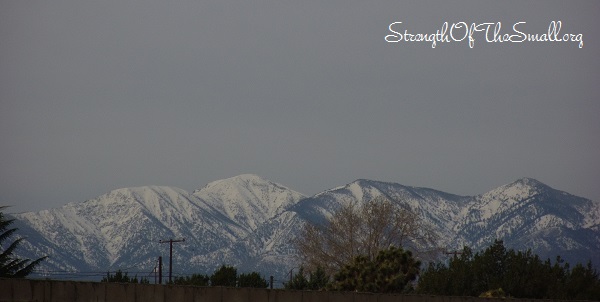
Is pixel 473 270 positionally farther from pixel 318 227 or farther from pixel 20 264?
pixel 318 227

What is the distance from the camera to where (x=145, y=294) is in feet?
109

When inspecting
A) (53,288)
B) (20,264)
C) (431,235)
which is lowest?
(53,288)

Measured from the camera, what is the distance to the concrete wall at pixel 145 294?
30359mm

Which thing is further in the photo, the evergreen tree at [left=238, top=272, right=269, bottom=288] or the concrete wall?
the evergreen tree at [left=238, top=272, right=269, bottom=288]

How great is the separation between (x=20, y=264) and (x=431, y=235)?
227ft

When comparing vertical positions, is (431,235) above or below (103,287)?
above

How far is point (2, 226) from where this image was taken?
2477 inches

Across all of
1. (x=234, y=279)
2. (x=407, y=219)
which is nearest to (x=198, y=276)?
(x=234, y=279)

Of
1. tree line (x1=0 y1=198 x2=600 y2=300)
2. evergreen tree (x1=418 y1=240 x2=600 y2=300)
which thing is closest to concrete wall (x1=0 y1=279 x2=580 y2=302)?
tree line (x1=0 y1=198 x2=600 y2=300)

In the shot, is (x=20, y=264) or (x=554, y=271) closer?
(x=20, y=264)

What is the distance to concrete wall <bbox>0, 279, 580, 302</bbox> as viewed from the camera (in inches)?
1195

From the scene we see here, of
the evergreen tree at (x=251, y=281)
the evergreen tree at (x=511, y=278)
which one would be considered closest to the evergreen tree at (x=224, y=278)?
the evergreen tree at (x=251, y=281)

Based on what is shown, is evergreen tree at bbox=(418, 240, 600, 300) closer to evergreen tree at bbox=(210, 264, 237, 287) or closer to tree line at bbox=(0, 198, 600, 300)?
tree line at bbox=(0, 198, 600, 300)

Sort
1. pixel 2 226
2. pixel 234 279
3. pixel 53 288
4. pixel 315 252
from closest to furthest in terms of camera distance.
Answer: pixel 53 288 < pixel 2 226 < pixel 234 279 < pixel 315 252
